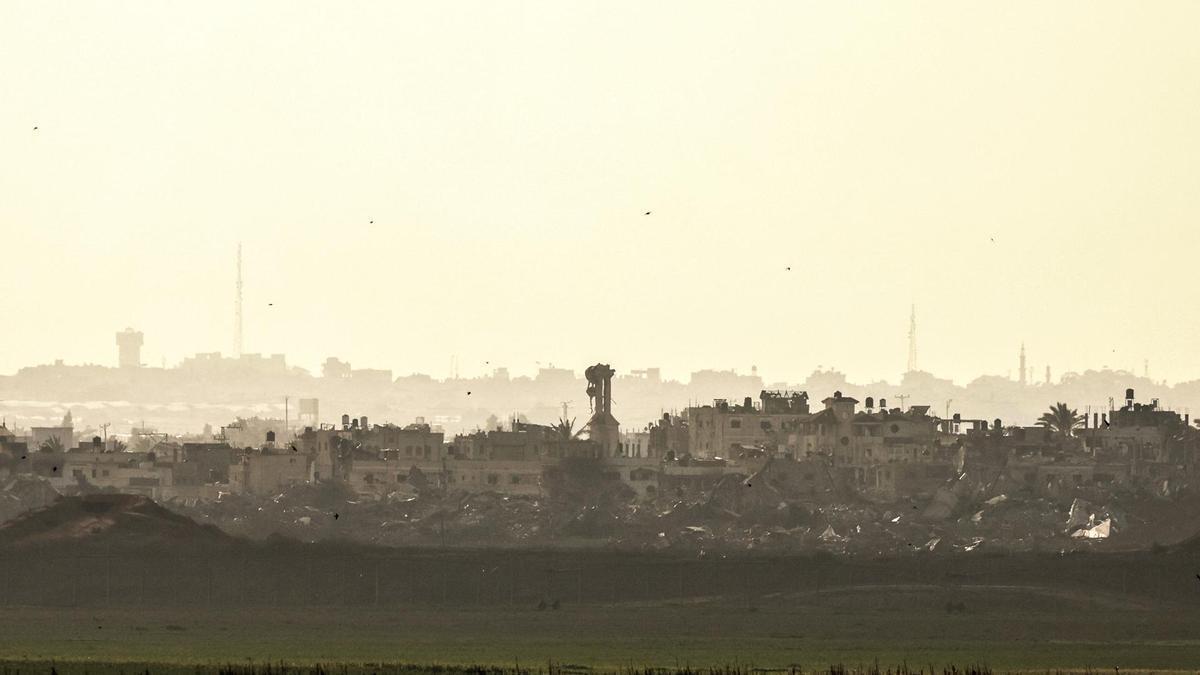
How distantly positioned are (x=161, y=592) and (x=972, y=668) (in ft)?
126

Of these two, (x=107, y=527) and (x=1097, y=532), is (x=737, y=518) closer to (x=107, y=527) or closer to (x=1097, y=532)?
(x=1097, y=532)

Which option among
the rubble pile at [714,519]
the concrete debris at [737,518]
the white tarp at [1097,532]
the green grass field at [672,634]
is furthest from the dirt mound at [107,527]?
the white tarp at [1097,532]

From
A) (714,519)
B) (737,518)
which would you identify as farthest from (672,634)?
(737,518)

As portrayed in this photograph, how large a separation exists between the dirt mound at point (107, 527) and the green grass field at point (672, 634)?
14691mm

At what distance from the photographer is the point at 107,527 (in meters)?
123

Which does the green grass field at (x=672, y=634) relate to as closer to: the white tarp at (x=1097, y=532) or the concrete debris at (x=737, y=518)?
the concrete debris at (x=737, y=518)

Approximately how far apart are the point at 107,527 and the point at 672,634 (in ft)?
113

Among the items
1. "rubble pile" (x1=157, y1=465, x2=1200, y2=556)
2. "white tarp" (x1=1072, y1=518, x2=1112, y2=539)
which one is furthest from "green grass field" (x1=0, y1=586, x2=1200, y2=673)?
"white tarp" (x1=1072, y1=518, x2=1112, y2=539)

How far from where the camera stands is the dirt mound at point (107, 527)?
12044 centimetres

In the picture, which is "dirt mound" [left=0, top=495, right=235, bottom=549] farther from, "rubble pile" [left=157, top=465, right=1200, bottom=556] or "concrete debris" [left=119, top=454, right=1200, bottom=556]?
"concrete debris" [left=119, top=454, right=1200, bottom=556]

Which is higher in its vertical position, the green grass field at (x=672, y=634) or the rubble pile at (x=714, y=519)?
the rubble pile at (x=714, y=519)

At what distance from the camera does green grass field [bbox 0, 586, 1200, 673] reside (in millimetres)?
85500

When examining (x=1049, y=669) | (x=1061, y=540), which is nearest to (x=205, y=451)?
Result: (x=1061, y=540)

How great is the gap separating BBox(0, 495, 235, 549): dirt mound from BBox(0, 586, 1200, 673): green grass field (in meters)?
14.7
